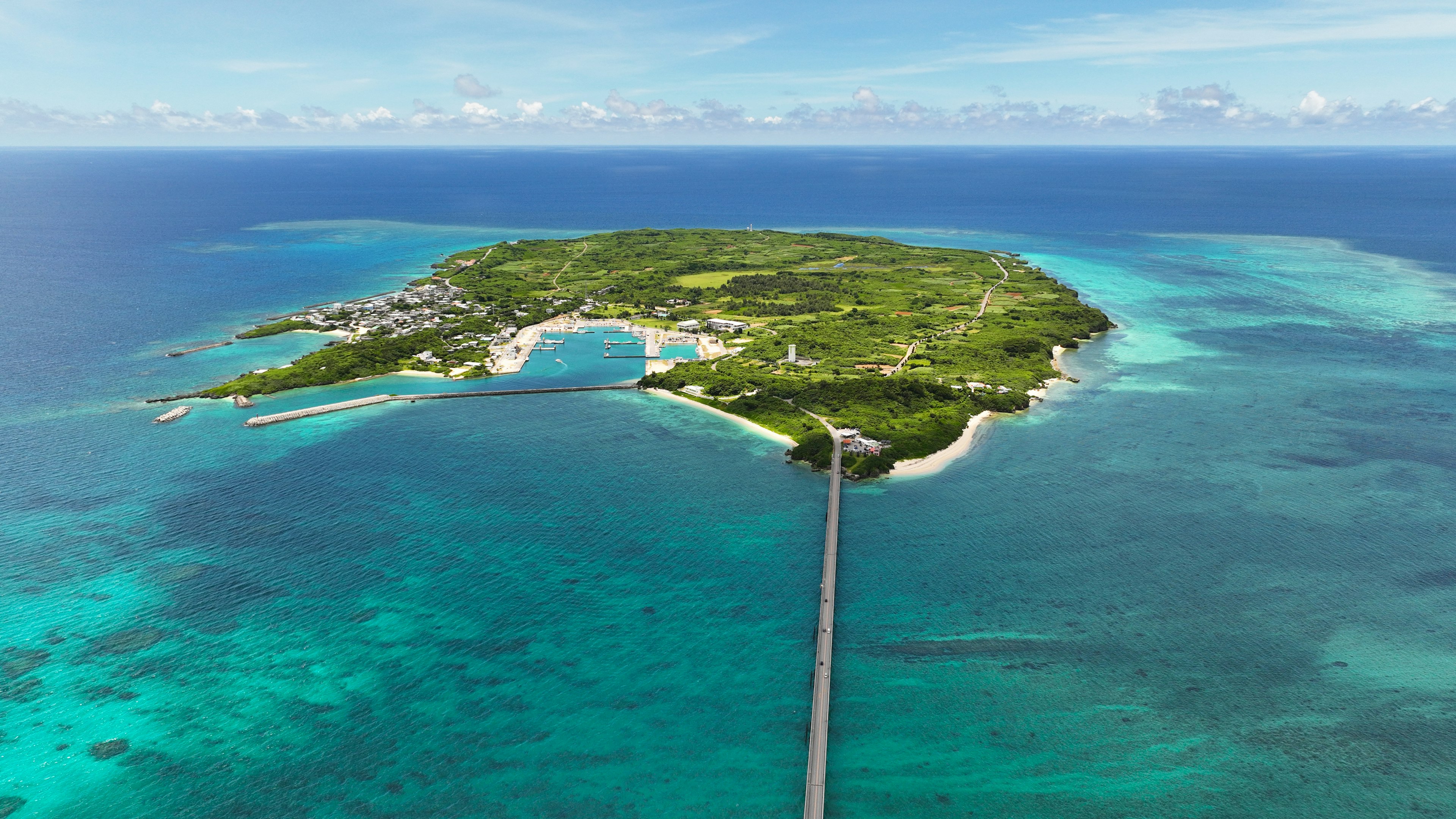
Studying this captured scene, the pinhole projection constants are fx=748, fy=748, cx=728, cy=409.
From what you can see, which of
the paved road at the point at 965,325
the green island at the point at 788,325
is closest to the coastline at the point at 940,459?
the green island at the point at 788,325

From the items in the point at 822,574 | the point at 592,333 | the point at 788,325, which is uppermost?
the point at 788,325

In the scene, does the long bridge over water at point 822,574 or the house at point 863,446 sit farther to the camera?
the house at point 863,446

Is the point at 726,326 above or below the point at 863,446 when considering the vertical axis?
above

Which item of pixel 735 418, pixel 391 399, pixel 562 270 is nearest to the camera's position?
pixel 735 418

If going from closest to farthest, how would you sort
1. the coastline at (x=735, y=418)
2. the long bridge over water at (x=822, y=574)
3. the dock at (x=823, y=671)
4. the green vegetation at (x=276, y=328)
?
1. the dock at (x=823, y=671)
2. the long bridge over water at (x=822, y=574)
3. the coastline at (x=735, y=418)
4. the green vegetation at (x=276, y=328)

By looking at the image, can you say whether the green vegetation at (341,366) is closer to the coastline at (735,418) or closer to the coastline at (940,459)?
the coastline at (735,418)

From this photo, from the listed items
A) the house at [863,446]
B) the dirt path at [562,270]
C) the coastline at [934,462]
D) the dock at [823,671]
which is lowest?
the dock at [823,671]

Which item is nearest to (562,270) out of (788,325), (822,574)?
(788,325)

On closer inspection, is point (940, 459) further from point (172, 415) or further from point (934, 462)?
point (172, 415)
